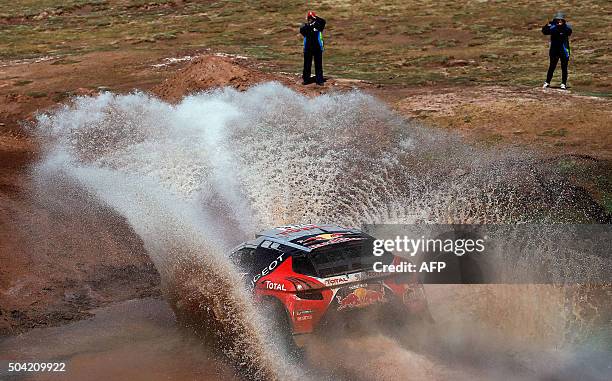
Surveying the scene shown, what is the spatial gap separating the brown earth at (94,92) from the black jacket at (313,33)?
1.20 metres

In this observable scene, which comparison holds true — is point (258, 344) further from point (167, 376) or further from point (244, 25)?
point (244, 25)

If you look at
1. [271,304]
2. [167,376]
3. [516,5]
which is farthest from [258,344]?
[516,5]

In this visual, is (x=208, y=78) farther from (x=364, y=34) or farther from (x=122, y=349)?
(x=364, y=34)

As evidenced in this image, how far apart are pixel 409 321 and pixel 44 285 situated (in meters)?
6.79

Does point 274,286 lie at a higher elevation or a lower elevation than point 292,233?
lower

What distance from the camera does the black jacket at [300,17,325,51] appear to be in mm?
22438

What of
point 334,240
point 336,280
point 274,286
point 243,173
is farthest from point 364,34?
point 336,280

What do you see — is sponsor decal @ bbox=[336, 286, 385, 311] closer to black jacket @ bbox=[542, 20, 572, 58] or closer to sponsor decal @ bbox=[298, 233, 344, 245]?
sponsor decal @ bbox=[298, 233, 344, 245]

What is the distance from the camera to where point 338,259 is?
10.3 metres

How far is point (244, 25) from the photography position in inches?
1457

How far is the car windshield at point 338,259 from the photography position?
1012 cm

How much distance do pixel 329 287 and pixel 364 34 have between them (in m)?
25.4

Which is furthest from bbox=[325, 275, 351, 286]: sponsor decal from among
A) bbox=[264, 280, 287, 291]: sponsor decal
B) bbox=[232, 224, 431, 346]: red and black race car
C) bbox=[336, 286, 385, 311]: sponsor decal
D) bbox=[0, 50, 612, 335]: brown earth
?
bbox=[0, 50, 612, 335]: brown earth

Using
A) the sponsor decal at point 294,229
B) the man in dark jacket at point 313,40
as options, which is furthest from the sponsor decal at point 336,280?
the man in dark jacket at point 313,40
